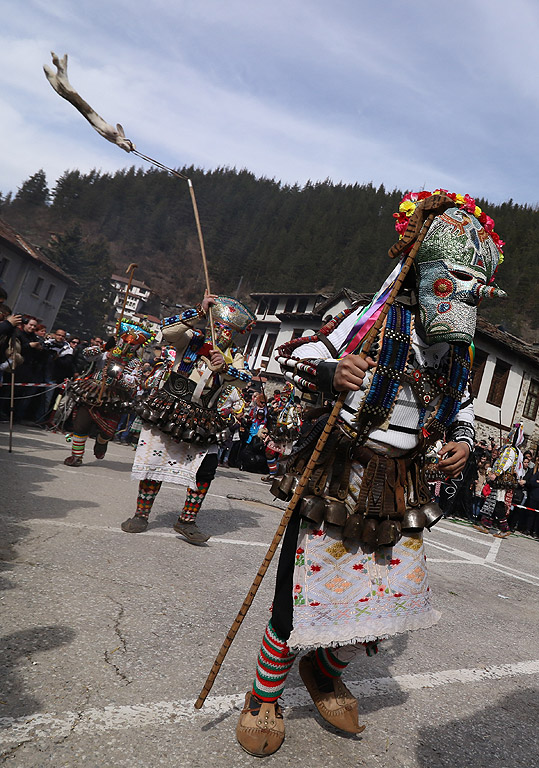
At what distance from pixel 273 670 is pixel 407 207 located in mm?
2413

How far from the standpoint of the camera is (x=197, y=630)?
3.42 meters

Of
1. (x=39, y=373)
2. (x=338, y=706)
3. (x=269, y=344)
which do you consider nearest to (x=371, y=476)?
(x=338, y=706)

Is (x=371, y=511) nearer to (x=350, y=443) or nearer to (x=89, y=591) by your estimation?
(x=350, y=443)

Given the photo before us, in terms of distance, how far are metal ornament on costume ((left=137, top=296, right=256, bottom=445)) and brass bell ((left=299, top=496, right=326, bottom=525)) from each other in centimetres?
300

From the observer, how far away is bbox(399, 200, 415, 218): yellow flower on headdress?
305cm

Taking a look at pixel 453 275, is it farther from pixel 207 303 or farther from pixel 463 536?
pixel 463 536

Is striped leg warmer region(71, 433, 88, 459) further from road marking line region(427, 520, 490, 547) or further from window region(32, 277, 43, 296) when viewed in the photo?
window region(32, 277, 43, 296)

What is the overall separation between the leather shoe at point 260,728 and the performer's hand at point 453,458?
4.35 feet

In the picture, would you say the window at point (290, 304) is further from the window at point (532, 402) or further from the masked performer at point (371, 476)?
the masked performer at point (371, 476)

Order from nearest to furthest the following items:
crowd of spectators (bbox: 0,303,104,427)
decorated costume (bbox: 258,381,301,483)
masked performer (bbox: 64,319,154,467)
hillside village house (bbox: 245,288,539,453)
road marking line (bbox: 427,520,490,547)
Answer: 1. masked performer (bbox: 64,319,154,467)
2. road marking line (bbox: 427,520,490,547)
3. crowd of spectators (bbox: 0,303,104,427)
4. decorated costume (bbox: 258,381,301,483)
5. hillside village house (bbox: 245,288,539,453)

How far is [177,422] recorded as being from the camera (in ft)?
17.6

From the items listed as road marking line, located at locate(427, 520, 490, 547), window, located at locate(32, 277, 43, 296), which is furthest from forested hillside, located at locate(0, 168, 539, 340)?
road marking line, located at locate(427, 520, 490, 547)

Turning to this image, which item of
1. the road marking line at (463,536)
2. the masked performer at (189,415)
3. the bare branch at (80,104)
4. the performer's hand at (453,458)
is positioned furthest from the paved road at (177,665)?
the road marking line at (463,536)

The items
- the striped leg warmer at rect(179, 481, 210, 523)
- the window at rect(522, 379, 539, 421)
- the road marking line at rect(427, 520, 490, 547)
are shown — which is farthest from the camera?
the window at rect(522, 379, 539, 421)
